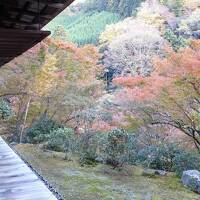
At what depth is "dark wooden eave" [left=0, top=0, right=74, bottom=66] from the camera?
3010 mm

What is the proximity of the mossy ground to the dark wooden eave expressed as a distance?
161 inches

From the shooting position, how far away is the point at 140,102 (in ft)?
39.2

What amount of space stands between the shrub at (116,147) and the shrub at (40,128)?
194 inches

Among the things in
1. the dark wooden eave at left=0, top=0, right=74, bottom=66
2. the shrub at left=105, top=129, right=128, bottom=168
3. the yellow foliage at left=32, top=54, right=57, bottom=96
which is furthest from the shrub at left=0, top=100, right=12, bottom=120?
the dark wooden eave at left=0, top=0, right=74, bottom=66

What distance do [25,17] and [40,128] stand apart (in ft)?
39.4

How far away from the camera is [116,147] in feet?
33.9

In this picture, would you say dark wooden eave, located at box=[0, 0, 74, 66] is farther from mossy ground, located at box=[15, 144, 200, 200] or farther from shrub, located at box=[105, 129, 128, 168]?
shrub, located at box=[105, 129, 128, 168]

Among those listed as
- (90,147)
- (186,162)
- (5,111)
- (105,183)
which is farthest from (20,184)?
(5,111)

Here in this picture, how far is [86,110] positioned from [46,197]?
1036 cm

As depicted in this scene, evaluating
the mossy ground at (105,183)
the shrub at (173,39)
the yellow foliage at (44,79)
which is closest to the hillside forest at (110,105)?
the yellow foliage at (44,79)

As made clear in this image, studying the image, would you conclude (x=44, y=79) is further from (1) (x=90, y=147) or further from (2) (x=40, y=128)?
(1) (x=90, y=147)

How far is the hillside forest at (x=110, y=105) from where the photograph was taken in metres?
10.4

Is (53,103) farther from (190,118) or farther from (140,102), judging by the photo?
(190,118)

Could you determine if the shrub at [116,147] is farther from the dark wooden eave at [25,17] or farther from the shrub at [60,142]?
the dark wooden eave at [25,17]
